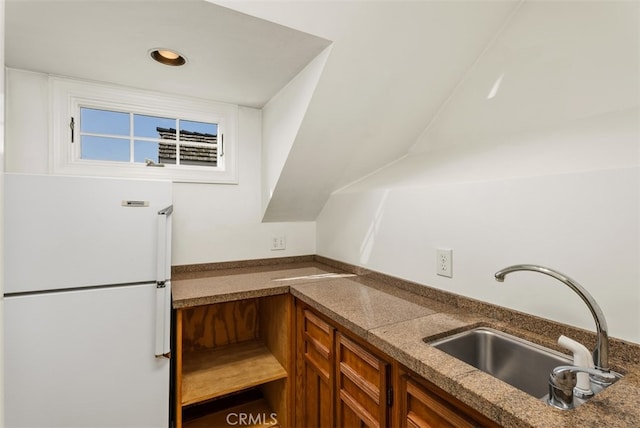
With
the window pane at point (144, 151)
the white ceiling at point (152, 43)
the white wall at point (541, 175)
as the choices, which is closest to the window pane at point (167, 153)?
the window pane at point (144, 151)

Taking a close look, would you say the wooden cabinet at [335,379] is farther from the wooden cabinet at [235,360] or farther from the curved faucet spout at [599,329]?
the curved faucet spout at [599,329]

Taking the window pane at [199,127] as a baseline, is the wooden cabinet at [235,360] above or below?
below

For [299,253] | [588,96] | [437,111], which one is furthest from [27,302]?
[588,96]

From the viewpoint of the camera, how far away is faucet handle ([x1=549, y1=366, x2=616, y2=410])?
2.55ft

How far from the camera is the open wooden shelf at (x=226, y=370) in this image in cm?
163

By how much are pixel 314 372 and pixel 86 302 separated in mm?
1064

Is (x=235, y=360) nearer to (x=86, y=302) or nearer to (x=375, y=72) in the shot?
(x=86, y=302)

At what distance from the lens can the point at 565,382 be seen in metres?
0.78

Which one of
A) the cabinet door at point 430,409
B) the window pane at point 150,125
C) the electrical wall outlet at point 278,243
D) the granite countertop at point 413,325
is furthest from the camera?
the electrical wall outlet at point 278,243

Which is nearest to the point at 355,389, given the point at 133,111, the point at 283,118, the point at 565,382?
the point at 565,382

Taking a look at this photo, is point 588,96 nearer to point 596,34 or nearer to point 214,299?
point 596,34

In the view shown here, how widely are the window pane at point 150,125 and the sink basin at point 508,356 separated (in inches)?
76.1

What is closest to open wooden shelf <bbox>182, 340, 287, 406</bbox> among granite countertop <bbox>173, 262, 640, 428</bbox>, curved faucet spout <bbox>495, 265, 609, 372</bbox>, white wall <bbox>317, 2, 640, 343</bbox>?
granite countertop <bbox>173, 262, 640, 428</bbox>

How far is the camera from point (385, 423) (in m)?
1.11
